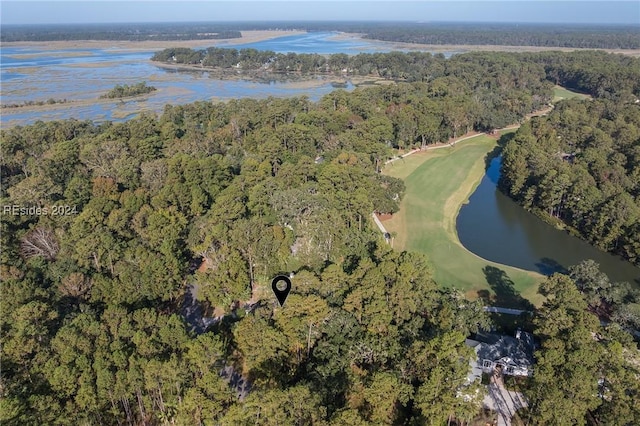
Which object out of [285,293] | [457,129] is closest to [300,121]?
[457,129]

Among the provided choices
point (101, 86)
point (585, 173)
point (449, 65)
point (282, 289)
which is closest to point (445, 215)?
point (585, 173)

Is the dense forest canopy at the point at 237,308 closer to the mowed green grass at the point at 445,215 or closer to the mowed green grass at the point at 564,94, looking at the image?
the mowed green grass at the point at 445,215

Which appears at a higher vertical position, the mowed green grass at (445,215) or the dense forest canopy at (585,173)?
the dense forest canopy at (585,173)

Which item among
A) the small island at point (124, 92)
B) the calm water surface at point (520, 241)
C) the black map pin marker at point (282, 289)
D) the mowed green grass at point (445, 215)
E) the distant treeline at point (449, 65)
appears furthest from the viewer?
the distant treeline at point (449, 65)

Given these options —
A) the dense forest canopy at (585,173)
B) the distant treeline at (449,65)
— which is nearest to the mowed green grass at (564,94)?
the distant treeline at (449,65)

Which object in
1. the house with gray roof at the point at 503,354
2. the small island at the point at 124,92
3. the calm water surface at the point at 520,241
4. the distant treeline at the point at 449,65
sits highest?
the distant treeline at the point at 449,65

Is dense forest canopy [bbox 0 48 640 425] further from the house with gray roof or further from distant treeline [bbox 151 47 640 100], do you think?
distant treeline [bbox 151 47 640 100]
